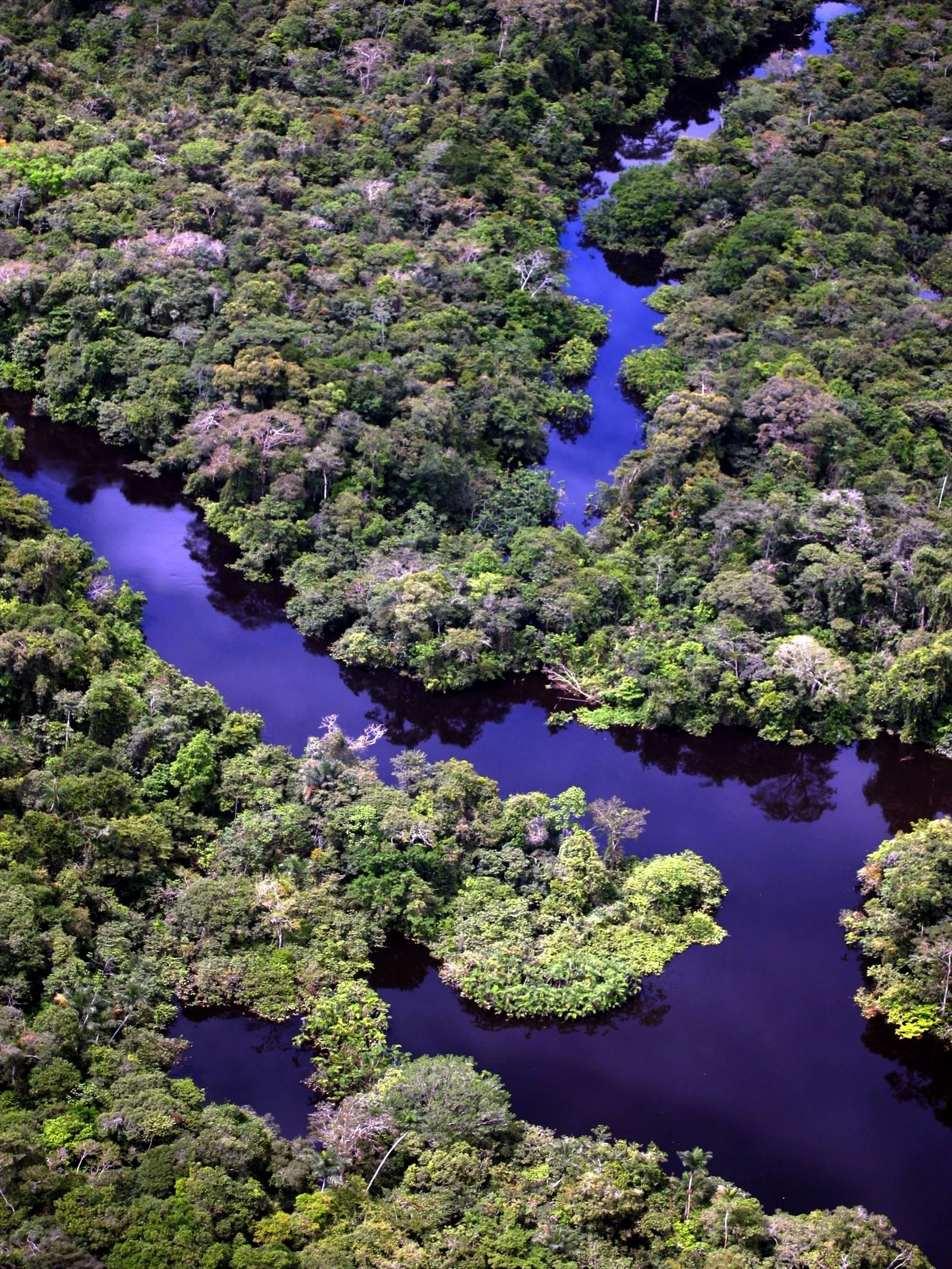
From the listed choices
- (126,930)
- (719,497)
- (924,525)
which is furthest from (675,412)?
(126,930)

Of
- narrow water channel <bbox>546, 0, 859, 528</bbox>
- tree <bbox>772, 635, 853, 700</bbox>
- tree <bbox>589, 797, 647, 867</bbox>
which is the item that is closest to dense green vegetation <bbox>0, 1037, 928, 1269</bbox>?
tree <bbox>589, 797, 647, 867</bbox>

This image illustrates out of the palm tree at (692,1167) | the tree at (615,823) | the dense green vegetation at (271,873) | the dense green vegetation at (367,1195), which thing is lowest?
the dense green vegetation at (367,1195)

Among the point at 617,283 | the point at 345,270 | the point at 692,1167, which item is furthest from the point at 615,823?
the point at 617,283

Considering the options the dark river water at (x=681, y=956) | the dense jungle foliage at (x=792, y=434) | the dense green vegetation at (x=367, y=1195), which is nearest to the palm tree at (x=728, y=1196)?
the dense green vegetation at (x=367, y=1195)

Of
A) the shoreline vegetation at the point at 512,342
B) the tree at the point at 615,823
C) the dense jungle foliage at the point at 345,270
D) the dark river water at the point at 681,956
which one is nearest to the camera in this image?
the dark river water at the point at 681,956

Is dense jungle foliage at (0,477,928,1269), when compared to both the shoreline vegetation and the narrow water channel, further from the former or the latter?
the narrow water channel

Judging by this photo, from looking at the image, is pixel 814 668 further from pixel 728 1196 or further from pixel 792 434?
pixel 728 1196

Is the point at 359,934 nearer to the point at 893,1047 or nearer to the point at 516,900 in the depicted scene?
the point at 516,900

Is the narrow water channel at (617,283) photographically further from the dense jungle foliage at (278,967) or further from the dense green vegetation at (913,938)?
the dense green vegetation at (913,938)
